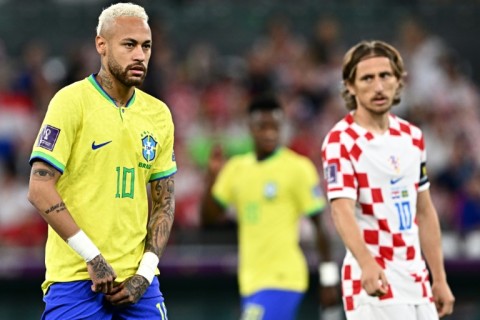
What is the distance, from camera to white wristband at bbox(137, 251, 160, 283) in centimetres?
637

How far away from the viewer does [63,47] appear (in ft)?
58.4

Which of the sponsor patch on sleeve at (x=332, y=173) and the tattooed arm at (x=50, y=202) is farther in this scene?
the sponsor patch on sleeve at (x=332, y=173)

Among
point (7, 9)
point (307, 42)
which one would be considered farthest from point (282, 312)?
point (7, 9)

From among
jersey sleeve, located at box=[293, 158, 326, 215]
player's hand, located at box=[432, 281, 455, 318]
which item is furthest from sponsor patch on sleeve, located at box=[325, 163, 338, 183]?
jersey sleeve, located at box=[293, 158, 326, 215]

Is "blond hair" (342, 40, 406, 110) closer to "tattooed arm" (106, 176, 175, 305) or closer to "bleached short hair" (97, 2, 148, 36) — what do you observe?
"tattooed arm" (106, 176, 175, 305)

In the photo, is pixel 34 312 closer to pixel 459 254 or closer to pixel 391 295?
pixel 459 254

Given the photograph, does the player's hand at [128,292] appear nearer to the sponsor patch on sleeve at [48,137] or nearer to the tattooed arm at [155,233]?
the tattooed arm at [155,233]

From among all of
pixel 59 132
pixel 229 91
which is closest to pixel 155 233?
pixel 59 132

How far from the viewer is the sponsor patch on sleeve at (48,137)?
613cm

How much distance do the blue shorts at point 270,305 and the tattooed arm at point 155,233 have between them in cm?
340

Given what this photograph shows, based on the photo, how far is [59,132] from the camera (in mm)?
6160

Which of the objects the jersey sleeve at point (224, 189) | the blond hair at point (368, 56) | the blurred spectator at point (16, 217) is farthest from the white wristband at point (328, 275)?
the blurred spectator at point (16, 217)

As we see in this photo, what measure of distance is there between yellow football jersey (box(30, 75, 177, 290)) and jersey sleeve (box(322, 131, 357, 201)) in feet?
4.19

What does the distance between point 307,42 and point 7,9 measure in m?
4.78
